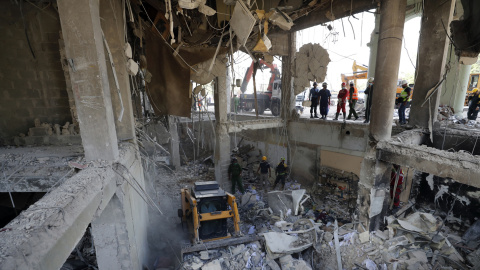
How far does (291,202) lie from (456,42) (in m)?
5.84

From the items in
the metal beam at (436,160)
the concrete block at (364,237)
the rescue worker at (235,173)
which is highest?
the metal beam at (436,160)

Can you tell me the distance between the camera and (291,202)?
7711mm

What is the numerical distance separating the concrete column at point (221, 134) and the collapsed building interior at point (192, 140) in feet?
0.28

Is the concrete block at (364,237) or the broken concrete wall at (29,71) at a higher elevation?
the broken concrete wall at (29,71)

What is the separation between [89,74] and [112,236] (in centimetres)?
250

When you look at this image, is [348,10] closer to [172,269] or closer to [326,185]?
[326,185]

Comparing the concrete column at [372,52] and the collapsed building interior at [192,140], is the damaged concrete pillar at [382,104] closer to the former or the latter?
the collapsed building interior at [192,140]

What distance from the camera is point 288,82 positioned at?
10062mm

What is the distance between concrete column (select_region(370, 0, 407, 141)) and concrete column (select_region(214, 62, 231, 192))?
4.96 metres

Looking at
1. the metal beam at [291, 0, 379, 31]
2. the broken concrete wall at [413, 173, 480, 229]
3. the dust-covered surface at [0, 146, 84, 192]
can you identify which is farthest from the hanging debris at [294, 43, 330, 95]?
the dust-covered surface at [0, 146, 84, 192]

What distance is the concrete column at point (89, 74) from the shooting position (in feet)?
9.59

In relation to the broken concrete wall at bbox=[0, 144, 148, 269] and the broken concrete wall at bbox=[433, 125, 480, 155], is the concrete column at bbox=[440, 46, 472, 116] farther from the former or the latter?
the broken concrete wall at bbox=[0, 144, 148, 269]

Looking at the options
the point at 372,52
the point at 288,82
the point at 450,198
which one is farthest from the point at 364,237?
the point at 372,52

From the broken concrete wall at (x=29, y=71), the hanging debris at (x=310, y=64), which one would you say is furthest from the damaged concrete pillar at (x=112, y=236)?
the hanging debris at (x=310, y=64)
